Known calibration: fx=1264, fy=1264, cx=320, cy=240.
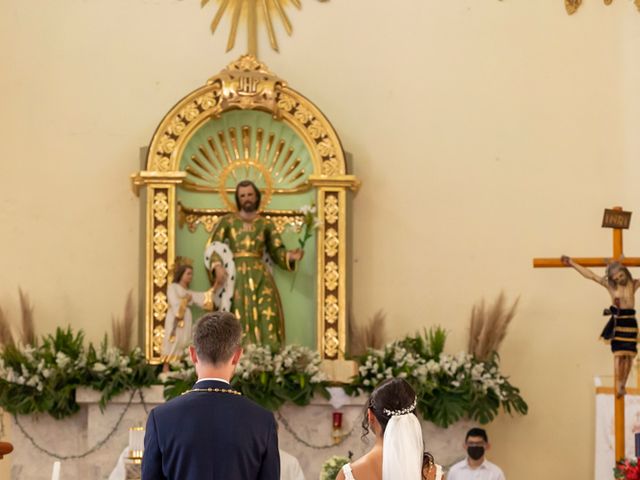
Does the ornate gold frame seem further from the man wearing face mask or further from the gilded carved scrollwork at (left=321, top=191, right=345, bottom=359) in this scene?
the man wearing face mask

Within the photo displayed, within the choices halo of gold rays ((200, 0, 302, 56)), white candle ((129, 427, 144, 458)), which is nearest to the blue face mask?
white candle ((129, 427, 144, 458))

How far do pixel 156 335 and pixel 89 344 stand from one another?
54 centimetres

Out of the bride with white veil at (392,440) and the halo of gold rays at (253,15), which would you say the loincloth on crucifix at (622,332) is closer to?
the halo of gold rays at (253,15)

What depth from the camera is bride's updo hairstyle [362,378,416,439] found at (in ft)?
16.4

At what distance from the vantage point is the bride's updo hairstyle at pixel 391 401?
4988mm

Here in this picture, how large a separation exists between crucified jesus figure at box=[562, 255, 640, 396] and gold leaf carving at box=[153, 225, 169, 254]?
11.4 feet

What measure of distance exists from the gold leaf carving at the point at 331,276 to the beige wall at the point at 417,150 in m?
0.54

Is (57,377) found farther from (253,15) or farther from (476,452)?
(253,15)

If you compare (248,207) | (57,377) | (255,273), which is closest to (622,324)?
(255,273)

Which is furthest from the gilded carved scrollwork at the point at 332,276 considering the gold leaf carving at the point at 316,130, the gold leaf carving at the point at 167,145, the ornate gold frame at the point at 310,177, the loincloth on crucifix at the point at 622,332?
the loincloth on crucifix at the point at 622,332

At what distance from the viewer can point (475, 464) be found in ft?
31.6

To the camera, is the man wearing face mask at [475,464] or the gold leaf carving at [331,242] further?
the gold leaf carving at [331,242]

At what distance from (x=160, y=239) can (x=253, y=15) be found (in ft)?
7.27

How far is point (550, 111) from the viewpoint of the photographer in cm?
1098
